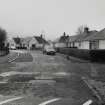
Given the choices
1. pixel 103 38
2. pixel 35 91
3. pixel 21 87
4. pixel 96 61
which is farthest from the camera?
pixel 103 38

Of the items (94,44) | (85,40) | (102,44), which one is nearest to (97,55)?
(102,44)

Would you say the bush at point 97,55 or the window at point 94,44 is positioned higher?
the window at point 94,44

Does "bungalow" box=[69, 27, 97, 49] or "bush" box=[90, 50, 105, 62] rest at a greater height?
"bungalow" box=[69, 27, 97, 49]

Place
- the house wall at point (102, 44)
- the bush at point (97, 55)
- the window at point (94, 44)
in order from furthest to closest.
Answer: the window at point (94, 44) < the house wall at point (102, 44) < the bush at point (97, 55)

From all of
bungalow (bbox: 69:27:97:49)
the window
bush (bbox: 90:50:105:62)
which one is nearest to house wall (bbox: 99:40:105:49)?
the window

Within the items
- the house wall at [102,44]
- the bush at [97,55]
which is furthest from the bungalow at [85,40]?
the bush at [97,55]

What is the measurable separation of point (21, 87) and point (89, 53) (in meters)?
17.7

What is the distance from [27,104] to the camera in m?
6.98

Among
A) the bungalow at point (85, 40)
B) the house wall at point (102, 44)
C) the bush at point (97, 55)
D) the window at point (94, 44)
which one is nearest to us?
the bush at point (97, 55)

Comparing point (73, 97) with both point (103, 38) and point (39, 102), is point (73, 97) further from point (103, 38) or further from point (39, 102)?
point (103, 38)

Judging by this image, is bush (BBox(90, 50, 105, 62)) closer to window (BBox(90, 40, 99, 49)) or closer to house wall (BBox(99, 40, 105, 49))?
house wall (BBox(99, 40, 105, 49))

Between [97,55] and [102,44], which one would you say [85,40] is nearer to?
[102,44]

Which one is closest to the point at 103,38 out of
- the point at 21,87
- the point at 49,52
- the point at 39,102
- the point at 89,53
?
the point at 89,53

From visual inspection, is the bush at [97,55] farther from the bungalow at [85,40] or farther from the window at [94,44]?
the bungalow at [85,40]
